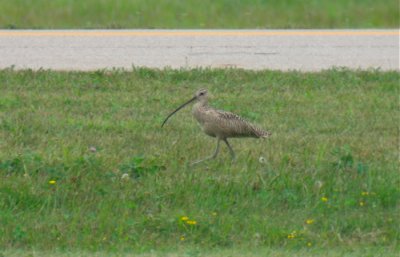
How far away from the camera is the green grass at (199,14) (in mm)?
16594

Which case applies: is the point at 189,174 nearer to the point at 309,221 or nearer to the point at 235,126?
the point at 235,126

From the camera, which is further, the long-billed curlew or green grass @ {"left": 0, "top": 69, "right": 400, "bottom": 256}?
the long-billed curlew

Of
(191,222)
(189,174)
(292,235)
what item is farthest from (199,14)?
(292,235)

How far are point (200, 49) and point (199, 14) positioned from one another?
8.61 ft

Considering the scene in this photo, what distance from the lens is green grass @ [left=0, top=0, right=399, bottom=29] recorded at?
16594 mm

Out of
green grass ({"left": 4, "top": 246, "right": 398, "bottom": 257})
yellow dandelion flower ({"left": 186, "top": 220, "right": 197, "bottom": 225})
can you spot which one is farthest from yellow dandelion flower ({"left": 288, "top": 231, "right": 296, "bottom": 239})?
yellow dandelion flower ({"left": 186, "top": 220, "right": 197, "bottom": 225})

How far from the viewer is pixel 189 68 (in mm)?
12953

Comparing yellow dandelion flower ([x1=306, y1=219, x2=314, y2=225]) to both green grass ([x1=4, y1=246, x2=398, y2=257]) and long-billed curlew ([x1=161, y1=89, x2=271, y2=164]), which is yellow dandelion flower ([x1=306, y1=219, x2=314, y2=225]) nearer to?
green grass ([x1=4, y1=246, x2=398, y2=257])

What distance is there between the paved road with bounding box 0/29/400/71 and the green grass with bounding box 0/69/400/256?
1.92 meters

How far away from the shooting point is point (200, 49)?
14594 millimetres

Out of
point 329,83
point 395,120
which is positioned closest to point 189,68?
point 329,83

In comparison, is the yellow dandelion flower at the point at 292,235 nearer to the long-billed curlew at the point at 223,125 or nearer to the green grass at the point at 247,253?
the green grass at the point at 247,253

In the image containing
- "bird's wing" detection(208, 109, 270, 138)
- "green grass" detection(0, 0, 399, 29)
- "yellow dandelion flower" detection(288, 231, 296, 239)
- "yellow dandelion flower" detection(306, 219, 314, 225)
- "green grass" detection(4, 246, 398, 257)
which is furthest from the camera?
"green grass" detection(0, 0, 399, 29)

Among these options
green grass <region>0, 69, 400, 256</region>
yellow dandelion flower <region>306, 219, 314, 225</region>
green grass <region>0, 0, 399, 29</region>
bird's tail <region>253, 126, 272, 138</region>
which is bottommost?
green grass <region>0, 0, 399, 29</region>
